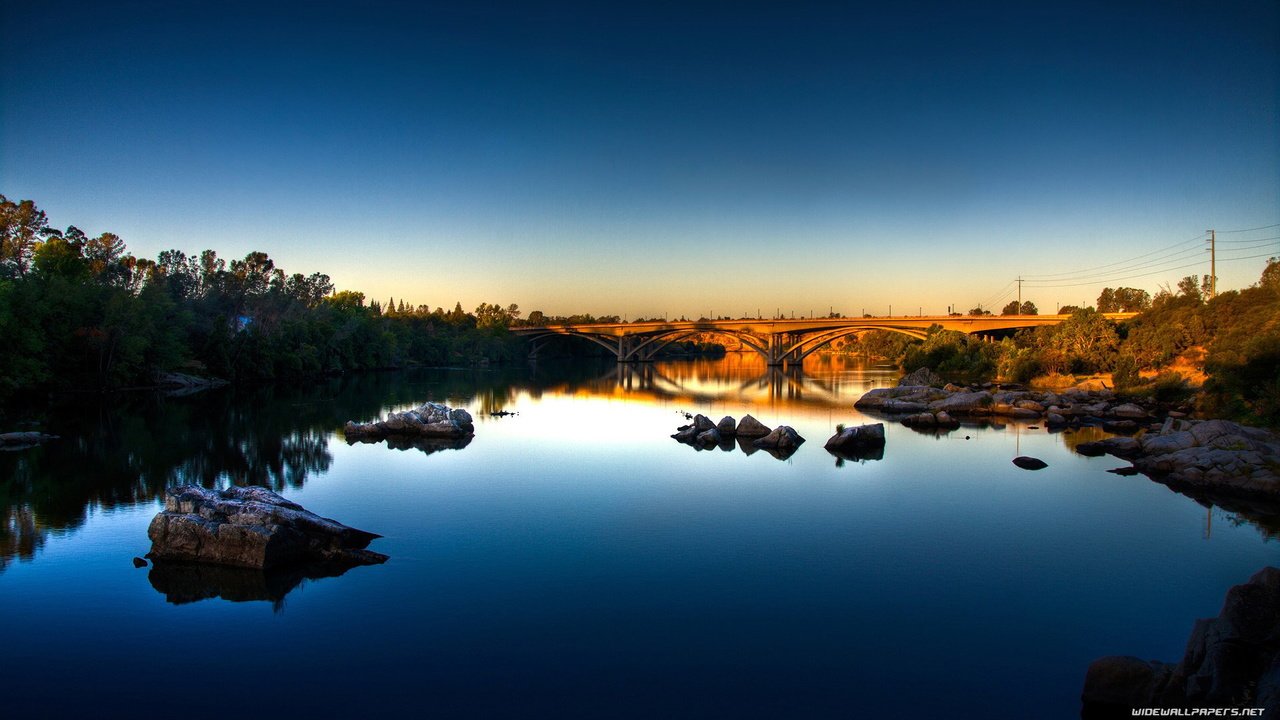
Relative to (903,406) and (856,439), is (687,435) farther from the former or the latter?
(903,406)

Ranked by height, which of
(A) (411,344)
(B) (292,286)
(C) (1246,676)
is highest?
(B) (292,286)

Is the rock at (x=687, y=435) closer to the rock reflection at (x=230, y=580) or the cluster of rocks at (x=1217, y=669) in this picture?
the rock reflection at (x=230, y=580)

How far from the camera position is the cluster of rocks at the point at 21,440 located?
23916mm

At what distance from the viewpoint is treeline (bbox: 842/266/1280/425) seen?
26506mm

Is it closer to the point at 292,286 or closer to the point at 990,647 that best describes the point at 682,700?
the point at 990,647

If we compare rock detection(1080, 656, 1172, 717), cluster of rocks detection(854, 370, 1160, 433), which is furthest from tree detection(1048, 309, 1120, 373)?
rock detection(1080, 656, 1172, 717)

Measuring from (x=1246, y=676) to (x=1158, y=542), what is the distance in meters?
9.25

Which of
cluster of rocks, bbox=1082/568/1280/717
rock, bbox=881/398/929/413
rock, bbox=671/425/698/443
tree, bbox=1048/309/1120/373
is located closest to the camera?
cluster of rocks, bbox=1082/568/1280/717

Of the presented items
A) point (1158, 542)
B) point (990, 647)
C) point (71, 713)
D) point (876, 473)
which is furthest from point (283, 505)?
point (1158, 542)

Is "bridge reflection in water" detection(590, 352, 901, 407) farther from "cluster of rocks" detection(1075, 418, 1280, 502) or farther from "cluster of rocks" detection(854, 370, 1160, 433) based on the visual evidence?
"cluster of rocks" detection(1075, 418, 1280, 502)

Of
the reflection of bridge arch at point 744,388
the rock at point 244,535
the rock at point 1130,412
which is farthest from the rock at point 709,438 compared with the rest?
the rock at point 1130,412

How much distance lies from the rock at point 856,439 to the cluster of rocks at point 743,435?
1452 mm

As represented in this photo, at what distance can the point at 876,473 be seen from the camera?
73.0 feet

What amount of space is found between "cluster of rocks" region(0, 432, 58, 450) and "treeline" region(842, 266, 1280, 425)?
1756 inches
